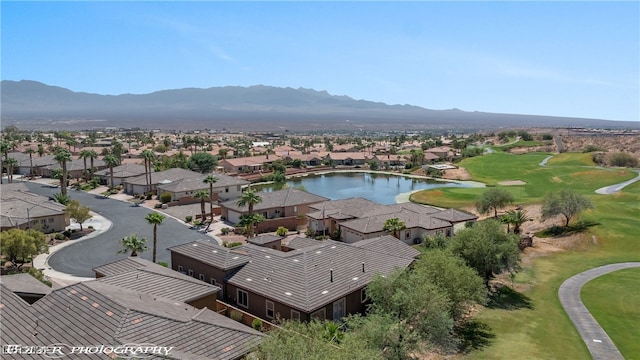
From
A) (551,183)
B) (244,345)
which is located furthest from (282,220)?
(551,183)

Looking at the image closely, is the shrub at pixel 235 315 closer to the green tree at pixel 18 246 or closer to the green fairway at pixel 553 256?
the green fairway at pixel 553 256

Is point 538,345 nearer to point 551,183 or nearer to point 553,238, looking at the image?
point 553,238

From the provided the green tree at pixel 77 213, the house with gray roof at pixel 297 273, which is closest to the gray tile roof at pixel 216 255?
the house with gray roof at pixel 297 273

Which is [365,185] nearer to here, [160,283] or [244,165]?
[244,165]

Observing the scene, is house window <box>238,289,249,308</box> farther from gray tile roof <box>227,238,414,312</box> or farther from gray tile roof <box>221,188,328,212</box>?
gray tile roof <box>221,188,328,212</box>

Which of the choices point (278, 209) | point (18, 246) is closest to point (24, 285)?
point (18, 246)

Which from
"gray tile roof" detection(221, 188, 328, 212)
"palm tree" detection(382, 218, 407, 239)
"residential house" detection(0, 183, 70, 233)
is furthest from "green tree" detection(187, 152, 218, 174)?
"palm tree" detection(382, 218, 407, 239)
